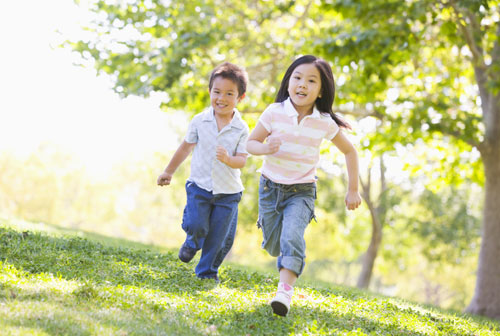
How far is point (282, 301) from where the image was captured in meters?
4.66

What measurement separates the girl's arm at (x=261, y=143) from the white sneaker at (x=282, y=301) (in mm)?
1146

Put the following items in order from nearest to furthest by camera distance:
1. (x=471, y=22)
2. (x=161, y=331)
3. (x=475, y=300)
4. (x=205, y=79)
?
1. (x=161, y=331)
2. (x=471, y=22)
3. (x=475, y=300)
4. (x=205, y=79)

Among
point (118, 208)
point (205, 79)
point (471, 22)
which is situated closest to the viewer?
point (471, 22)

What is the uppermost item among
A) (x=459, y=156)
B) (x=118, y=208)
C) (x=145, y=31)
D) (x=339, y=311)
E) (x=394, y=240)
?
(x=145, y=31)

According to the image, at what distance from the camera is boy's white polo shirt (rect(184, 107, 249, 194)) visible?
19.2ft

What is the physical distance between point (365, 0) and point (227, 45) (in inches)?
185

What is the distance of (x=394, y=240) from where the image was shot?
2594 cm

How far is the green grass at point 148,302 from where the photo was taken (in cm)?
389

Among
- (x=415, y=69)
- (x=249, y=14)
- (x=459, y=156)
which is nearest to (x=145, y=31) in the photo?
(x=249, y=14)

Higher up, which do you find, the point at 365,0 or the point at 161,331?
the point at 365,0

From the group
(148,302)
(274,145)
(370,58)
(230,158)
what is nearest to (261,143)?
(274,145)

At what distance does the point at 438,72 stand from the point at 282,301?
38.5 feet

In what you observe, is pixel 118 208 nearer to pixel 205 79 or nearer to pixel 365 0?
pixel 205 79

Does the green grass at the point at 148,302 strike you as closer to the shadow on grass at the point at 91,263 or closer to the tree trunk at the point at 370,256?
the shadow on grass at the point at 91,263
